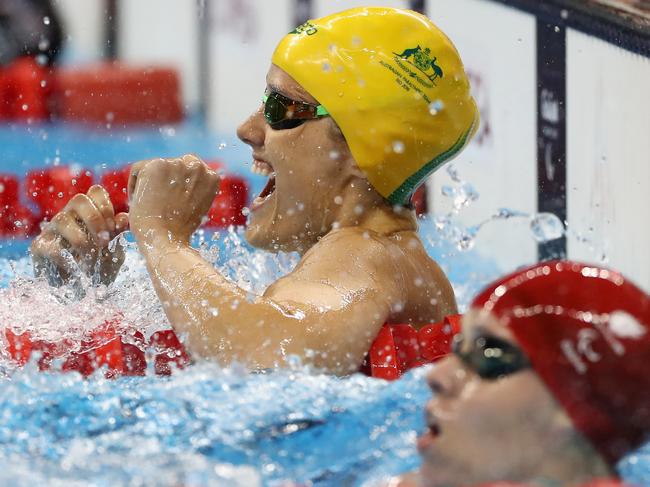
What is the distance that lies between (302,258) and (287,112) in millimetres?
290

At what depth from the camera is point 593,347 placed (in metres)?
1.13

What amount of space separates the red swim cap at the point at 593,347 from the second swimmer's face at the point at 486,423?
0.06 feet

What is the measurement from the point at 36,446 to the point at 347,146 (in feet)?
3.01

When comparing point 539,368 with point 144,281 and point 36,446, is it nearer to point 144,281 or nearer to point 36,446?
point 36,446

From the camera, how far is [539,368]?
1.15 metres

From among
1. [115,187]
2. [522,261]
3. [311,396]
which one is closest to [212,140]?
[115,187]

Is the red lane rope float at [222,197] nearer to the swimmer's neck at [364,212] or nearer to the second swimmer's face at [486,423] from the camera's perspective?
the swimmer's neck at [364,212]

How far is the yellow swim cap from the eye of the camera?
2.17 m

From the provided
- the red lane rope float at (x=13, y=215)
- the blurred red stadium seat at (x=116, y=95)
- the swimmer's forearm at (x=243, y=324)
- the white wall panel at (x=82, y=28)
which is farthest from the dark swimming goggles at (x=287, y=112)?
the white wall panel at (x=82, y=28)

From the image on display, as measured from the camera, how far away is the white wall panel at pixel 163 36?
285 inches

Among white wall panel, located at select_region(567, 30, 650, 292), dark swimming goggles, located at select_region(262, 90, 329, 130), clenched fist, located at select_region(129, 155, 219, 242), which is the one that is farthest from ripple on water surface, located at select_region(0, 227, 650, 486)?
white wall panel, located at select_region(567, 30, 650, 292)

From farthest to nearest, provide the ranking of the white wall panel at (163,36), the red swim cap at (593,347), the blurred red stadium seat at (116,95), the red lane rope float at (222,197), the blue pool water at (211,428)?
the white wall panel at (163,36) < the blurred red stadium seat at (116,95) < the red lane rope float at (222,197) < the blue pool water at (211,428) < the red swim cap at (593,347)

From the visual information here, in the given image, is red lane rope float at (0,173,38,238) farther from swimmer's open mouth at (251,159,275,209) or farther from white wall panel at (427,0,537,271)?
swimmer's open mouth at (251,159,275,209)

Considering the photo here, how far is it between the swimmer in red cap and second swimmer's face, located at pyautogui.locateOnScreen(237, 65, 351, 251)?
1040 millimetres
